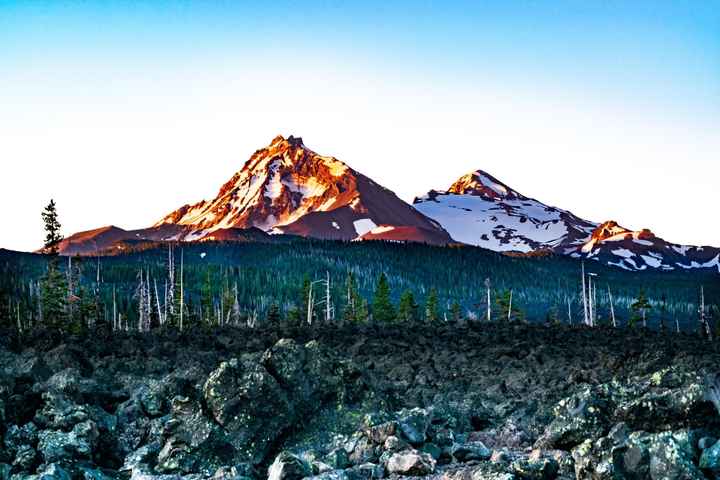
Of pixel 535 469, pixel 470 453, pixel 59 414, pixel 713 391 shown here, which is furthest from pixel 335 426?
pixel 713 391

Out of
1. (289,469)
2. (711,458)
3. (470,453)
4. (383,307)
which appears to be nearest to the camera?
(711,458)

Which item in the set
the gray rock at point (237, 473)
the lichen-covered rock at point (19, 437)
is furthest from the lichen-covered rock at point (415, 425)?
the lichen-covered rock at point (19, 437)

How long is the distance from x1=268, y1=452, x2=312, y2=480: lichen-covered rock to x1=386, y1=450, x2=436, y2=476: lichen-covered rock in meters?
1.49

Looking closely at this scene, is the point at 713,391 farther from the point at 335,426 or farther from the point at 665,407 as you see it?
the point at 335,426

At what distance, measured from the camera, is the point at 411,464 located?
1272cm

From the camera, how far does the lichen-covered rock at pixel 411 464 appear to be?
12.7 meters

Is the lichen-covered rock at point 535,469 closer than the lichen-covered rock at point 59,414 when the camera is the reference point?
Yes

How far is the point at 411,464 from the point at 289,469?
2.14 metres

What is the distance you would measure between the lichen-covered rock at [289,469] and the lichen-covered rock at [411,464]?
149cm

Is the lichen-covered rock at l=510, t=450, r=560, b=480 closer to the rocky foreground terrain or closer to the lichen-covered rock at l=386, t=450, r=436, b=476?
the rocky foreground terrain

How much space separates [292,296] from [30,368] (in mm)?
147338

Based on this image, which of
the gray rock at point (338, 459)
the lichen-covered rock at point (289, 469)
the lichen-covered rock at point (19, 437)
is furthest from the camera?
the lichen-covered rock at point (19, 437)

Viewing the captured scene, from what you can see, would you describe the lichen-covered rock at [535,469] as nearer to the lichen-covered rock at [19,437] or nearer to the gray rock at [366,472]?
the gray rock at [366,472]

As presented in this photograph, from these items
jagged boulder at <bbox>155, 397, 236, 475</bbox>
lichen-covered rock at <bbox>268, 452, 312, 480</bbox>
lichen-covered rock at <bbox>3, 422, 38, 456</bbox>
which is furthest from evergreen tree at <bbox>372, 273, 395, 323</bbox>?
lichen-covered rock at <bbox>268, 452, 312, 480</bbox>
